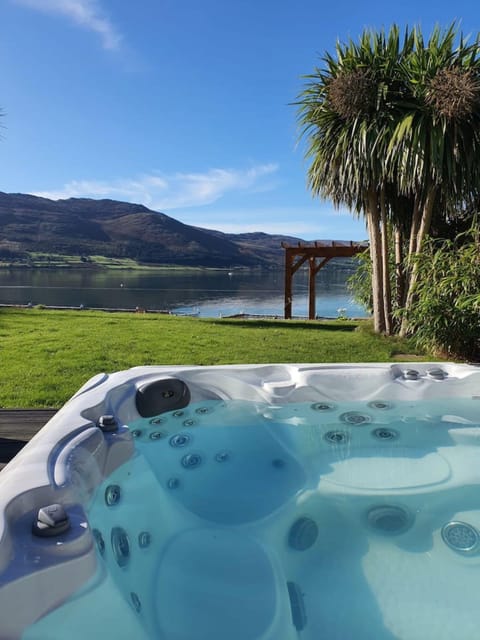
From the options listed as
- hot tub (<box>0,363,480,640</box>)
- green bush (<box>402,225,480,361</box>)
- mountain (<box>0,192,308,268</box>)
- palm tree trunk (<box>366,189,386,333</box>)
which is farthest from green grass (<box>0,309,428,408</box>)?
mountain (<box>0,192,308,268</box>)

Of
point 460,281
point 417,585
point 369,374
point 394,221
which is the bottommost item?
point 417,585

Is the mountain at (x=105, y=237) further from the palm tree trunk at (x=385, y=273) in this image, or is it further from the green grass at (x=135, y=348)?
the palm tree trunk at (x=385, y=273)

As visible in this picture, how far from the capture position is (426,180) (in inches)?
209

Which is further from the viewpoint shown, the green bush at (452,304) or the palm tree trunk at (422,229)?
the palm tree trunk at (422,229)

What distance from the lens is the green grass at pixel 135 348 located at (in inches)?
154

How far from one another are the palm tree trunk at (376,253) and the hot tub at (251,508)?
3.28 m

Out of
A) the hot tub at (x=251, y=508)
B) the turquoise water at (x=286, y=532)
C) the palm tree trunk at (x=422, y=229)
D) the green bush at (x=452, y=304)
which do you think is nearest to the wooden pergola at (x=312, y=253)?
the palm tree trunk at (x=422, y=229)

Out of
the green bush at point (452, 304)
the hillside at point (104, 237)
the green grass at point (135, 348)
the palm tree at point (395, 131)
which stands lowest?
the green grass at point (135, 348)

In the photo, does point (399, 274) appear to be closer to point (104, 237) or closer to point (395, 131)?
point (395, 131)

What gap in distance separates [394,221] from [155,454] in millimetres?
5427

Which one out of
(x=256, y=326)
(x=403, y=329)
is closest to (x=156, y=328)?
(x=256, y=326)

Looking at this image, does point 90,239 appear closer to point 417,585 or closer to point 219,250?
point 219,250

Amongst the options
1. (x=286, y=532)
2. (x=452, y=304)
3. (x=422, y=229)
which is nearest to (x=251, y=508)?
(x=286, y=532)

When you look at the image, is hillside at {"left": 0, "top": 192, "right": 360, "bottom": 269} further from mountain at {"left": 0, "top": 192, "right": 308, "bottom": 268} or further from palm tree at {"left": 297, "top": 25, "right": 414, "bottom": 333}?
palm tree at {"left": 297, "top": 25, "right": 414, "bottom": 333}
